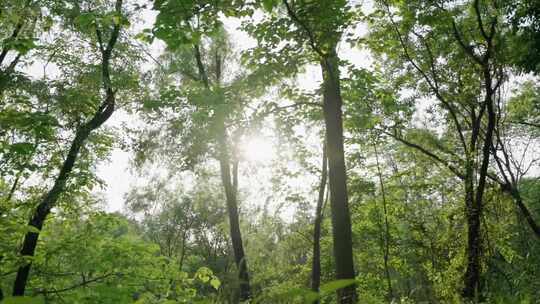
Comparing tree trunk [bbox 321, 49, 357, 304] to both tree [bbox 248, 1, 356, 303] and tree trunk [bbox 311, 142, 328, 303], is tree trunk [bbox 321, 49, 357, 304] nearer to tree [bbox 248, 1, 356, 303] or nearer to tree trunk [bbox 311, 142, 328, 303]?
tree [bbox 248, 1, 356, 303]

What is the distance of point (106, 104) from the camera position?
428 inches

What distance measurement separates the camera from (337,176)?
312 inches

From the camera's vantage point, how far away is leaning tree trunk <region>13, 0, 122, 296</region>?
787 cm

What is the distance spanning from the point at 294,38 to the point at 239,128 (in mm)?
2317

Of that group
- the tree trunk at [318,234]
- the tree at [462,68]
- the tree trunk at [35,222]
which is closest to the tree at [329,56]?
the tree at [462,68]

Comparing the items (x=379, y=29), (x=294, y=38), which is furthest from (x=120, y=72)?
(x=379, y=29)

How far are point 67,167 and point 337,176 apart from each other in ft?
21.0

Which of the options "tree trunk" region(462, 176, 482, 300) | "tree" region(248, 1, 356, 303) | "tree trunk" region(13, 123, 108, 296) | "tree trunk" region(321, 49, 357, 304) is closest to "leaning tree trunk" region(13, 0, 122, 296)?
"tree trunk" region(13, 123, 108, 296)

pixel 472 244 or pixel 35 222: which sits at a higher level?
pixel 35 222

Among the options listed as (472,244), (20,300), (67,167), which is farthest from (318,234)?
(20,300)

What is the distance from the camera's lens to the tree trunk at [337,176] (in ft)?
24.0

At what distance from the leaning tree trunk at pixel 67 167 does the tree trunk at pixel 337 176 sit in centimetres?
423

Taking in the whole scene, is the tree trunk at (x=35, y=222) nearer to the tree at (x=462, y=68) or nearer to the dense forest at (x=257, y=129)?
the dense forest at (x=257, y=129)

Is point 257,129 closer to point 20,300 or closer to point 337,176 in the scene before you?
point 337,176
